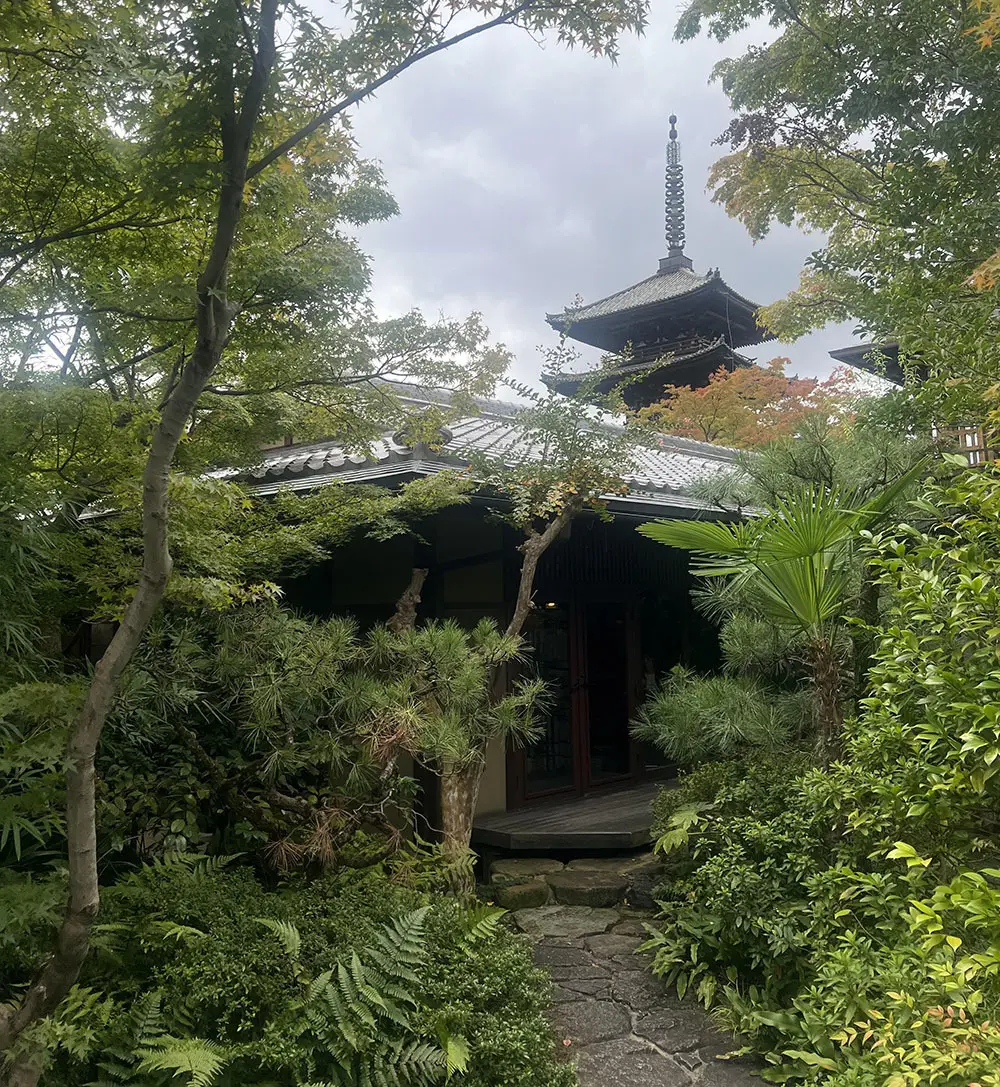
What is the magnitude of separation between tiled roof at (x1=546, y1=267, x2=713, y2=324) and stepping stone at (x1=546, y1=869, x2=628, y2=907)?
1530 cm

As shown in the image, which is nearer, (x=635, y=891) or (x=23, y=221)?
(x=23, y=221)

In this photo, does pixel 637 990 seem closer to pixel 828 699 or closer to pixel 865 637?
pixel 828 699

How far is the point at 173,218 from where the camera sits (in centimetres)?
350

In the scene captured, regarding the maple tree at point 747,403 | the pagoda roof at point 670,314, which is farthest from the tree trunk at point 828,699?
the pagoda roof at point 670,314

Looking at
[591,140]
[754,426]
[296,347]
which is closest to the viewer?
[296,347]

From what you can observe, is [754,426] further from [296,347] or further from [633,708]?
[296,347]

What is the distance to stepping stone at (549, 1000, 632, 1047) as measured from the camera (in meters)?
3.90

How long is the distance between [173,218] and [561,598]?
5.04 m

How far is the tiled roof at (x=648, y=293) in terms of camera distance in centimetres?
1925

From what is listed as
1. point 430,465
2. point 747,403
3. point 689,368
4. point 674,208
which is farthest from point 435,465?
point 674,208

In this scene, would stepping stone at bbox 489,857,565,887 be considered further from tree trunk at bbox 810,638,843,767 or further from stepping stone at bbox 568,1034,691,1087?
tree trunk at bbox 810,638,843,767

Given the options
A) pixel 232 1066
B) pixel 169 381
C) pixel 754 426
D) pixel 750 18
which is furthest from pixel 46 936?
pixel 754 426

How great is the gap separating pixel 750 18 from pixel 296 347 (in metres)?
4.22

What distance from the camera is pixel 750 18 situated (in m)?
5.62
